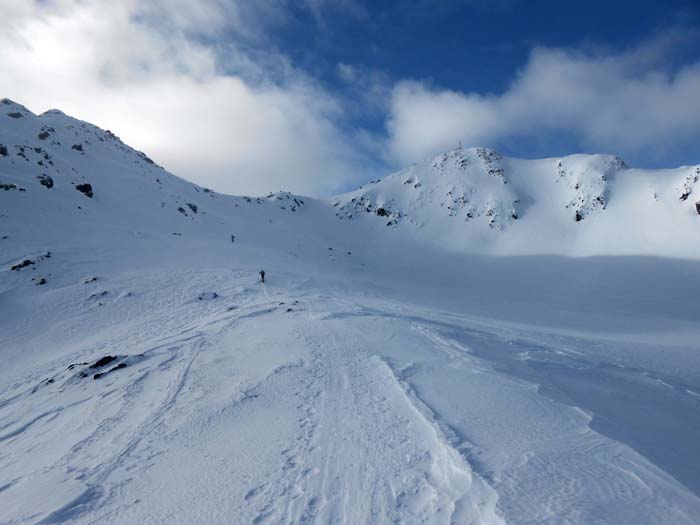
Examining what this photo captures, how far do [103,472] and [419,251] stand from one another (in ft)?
190

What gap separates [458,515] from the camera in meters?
4.33

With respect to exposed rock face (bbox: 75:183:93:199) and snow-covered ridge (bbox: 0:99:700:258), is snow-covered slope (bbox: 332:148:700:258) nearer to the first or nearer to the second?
snow-covered ridge (bbox: 0:99:700:258)

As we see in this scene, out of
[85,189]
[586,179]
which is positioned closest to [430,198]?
[586,179]

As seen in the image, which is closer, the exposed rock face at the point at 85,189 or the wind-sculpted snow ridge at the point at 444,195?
the exposed rock face at the point at 85,189

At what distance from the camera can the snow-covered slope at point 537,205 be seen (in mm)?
54438

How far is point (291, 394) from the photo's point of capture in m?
8.27

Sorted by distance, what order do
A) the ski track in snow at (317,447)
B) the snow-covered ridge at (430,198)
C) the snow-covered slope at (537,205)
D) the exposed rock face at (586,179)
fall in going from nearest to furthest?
the ski track in snow at (317,447) → the snow-covered ridge at (430,198) → the snow-covered slope at (537,205) → the exposed rock face at (586,179)

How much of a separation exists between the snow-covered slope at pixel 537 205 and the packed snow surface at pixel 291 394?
25.1 m

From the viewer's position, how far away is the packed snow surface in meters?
4.81

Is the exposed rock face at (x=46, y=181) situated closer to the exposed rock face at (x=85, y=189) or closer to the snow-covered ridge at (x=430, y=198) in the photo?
the snow-covered ridge at (x=430, y=198)

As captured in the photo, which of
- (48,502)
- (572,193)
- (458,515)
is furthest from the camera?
(572,193)

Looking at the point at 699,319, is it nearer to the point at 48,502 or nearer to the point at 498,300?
the point at 498,300

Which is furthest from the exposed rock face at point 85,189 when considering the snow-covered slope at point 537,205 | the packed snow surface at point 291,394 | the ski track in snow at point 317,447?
the snow-covered slope at point 537,205

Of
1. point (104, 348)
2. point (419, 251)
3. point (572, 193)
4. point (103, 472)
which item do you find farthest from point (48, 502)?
point (572, 193)
